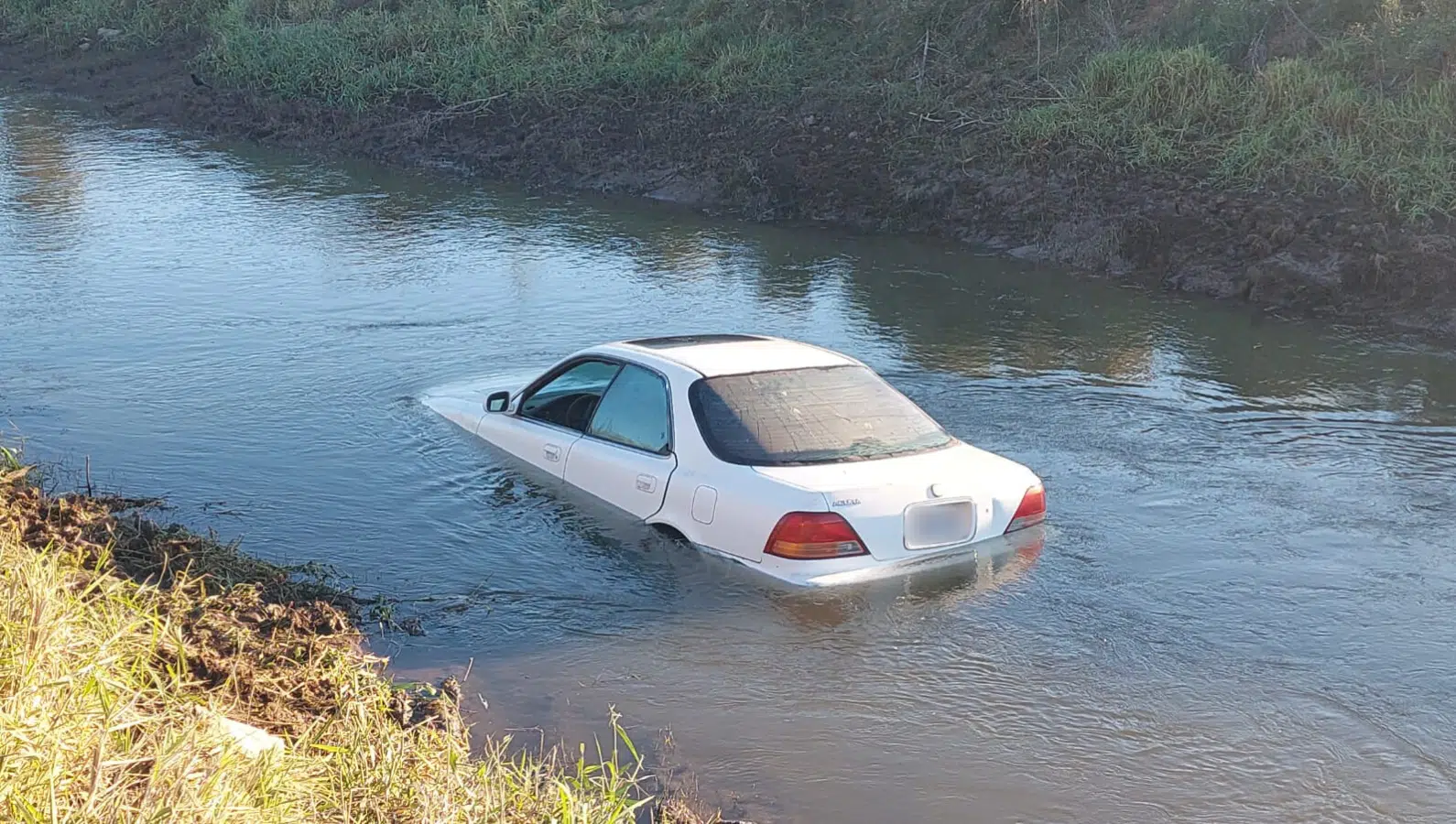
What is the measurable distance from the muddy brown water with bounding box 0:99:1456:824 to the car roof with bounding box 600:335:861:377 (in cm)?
99

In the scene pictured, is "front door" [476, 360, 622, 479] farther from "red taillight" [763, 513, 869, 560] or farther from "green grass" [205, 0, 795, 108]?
"green grass" [205, 0, 795, 108]

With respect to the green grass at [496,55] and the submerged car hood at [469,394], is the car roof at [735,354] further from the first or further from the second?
the green grass at [496,55]

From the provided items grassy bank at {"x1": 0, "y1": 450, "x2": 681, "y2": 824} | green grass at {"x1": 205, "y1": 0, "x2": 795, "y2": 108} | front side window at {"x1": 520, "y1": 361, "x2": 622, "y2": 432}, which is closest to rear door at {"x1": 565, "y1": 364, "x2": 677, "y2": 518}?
front side window at {"x1": 520, "y1": 361, "x2": 622, "y2": 432}

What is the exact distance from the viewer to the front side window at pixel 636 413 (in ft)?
26.0

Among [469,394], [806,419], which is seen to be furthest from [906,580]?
[469,394]

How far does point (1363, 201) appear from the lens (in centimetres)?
1586

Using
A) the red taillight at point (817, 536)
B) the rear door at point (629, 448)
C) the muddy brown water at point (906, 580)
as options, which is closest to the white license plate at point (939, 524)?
the muddy brown water at point (906, 580)

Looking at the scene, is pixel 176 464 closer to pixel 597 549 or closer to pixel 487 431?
pixel 487 431

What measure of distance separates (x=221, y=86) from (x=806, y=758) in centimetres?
2837

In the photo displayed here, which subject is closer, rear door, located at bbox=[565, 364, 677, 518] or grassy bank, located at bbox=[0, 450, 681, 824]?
grassy bank, located at bbox=[0, 450, 681, 824]

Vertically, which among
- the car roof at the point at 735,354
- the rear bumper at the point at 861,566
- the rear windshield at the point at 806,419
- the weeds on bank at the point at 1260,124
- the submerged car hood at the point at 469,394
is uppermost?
the weeds on bank at the point at 1260,124

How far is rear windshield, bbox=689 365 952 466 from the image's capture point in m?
7.43

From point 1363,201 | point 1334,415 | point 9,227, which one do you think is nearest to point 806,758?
point 1334,415

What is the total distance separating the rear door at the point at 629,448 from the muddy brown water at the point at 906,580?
24 cm
